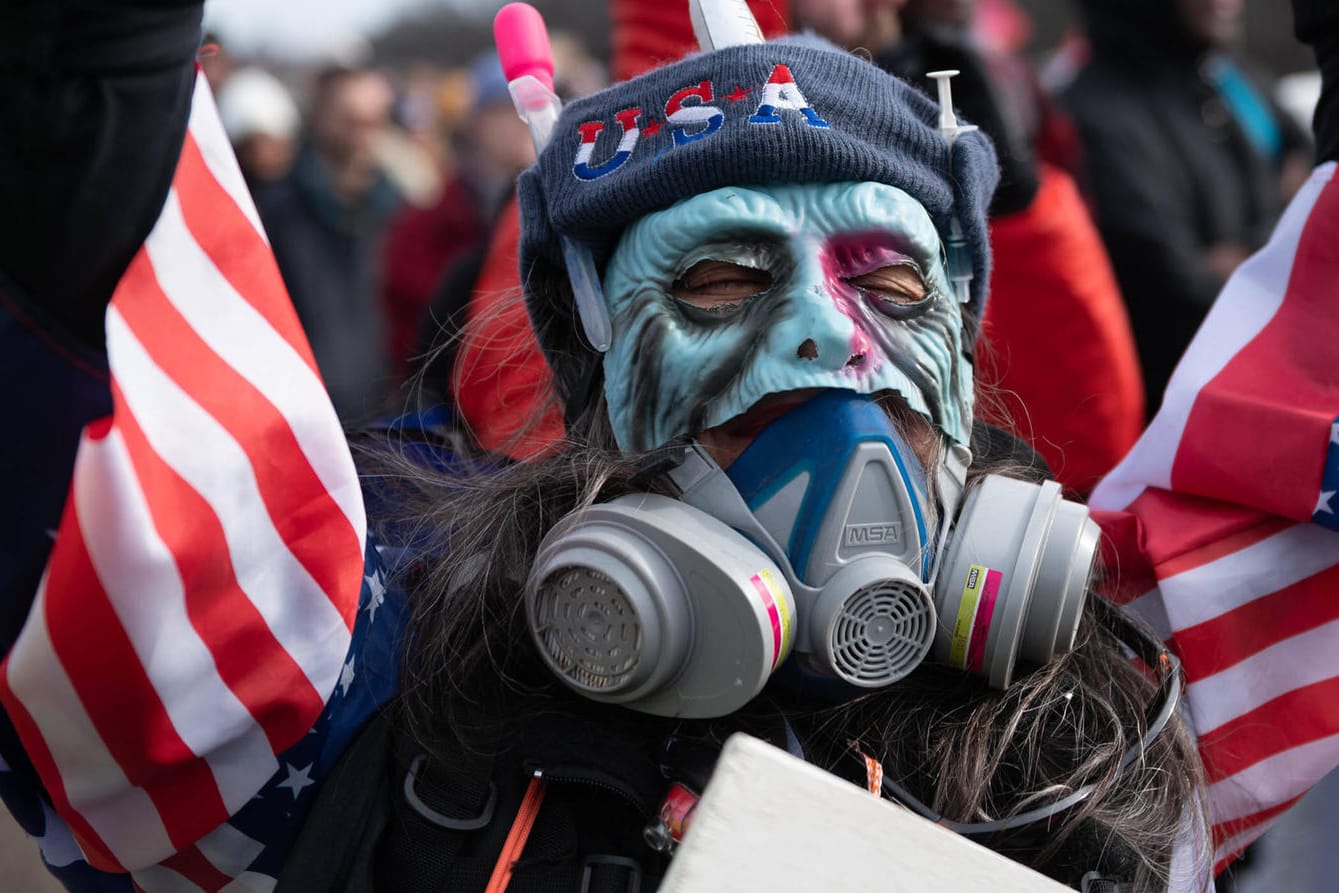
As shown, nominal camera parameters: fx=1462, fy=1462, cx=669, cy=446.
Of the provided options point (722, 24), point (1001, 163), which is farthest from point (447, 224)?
point (722, 24)

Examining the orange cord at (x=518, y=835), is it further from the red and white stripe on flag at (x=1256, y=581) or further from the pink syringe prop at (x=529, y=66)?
the red and white stripe on flag at (x=1256, y=581)

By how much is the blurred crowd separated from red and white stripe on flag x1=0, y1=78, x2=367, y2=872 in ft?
1.05

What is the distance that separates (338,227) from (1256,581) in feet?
15.3

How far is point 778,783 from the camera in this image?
1.27 metres

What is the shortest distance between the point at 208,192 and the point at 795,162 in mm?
696

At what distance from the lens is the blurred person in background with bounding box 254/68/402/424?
18.1 feet

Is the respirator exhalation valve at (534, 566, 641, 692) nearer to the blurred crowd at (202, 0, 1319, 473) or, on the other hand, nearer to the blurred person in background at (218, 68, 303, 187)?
the blurred crowd at (202, 0, 1319, 473)

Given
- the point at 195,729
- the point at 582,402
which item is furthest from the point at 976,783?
the point at 195,729

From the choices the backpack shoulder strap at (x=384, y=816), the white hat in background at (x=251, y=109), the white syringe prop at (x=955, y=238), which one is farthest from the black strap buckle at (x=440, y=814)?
the white hat in background at (x=251, y=109)

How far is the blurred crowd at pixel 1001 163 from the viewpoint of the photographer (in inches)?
126

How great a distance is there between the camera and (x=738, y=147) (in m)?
1.81

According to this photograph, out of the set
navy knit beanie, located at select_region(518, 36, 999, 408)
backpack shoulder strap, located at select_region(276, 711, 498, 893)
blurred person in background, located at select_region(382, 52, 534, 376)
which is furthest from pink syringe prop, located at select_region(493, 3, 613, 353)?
blurred person in background, located at select_region(382, 52, 534, 376)

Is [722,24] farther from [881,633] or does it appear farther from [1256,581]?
[1256,581]

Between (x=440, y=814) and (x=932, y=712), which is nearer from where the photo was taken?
(x=440, y=814)
